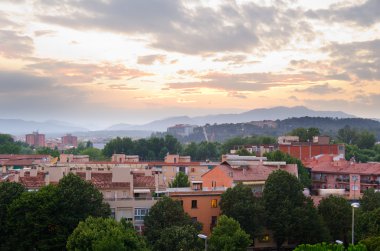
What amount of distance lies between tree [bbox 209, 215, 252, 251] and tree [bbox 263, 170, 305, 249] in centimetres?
629

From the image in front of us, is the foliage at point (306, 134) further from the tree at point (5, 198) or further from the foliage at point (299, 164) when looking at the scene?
the tree at point (5, 198)

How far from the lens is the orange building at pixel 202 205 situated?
44750mm

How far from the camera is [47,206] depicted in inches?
1465

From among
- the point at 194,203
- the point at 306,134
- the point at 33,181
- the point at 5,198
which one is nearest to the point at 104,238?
the point at 5,198

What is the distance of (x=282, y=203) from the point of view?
143 ft

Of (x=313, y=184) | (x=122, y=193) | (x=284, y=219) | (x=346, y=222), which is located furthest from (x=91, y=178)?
(x=313, y=184)

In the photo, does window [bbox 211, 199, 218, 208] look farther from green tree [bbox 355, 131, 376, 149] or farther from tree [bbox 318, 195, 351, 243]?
green tree [bbox 355, 131, 376, 149]

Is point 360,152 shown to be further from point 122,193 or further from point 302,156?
point 122,193

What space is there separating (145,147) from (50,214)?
3320 inches

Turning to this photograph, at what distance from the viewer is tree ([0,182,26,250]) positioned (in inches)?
1495

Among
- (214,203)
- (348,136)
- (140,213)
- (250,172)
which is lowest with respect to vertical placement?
(140,213)

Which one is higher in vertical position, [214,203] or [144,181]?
[144,181]

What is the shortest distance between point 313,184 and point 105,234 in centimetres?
4788

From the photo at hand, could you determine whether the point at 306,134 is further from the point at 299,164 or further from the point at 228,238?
the point at 228,238
